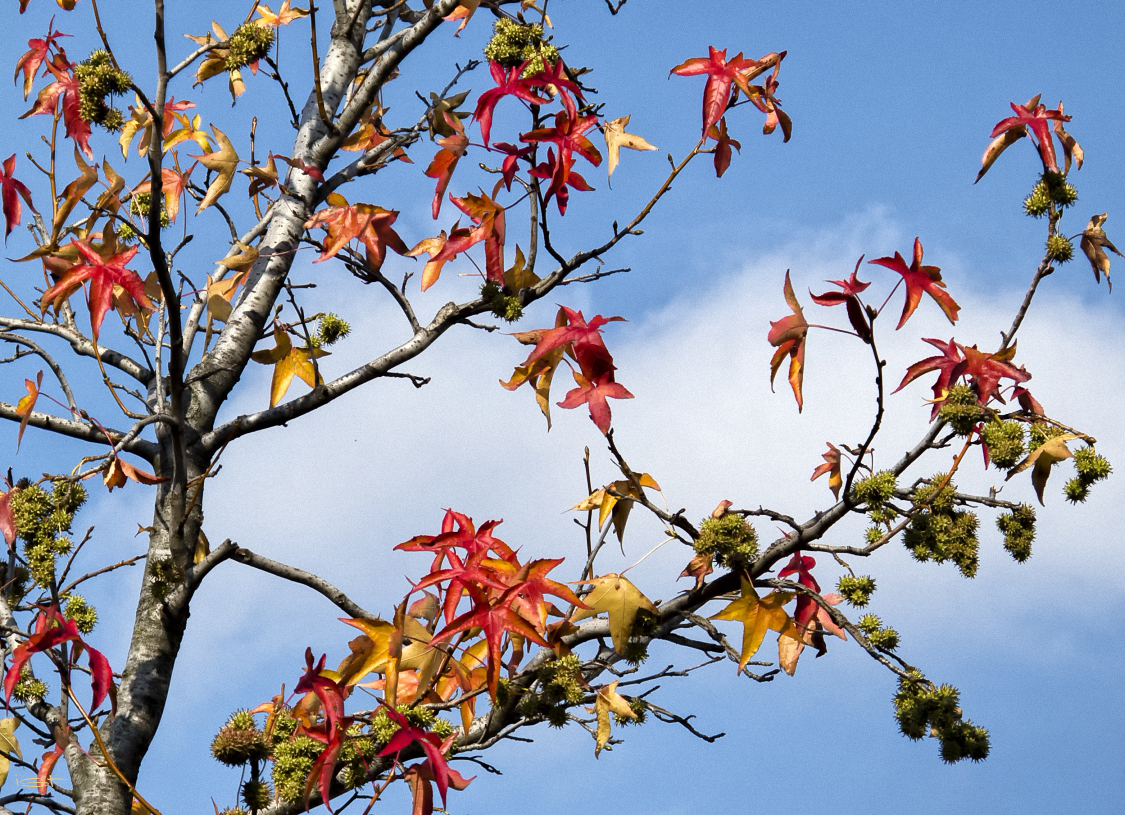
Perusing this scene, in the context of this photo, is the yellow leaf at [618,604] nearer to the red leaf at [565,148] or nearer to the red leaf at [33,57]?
the red leaf at [565,148]

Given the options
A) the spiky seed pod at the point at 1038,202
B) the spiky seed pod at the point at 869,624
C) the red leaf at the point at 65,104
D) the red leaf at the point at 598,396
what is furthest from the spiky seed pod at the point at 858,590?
the red leaf at the point at 65,104

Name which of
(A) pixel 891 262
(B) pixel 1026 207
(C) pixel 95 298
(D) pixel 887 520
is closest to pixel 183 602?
(C) pixel 95 298

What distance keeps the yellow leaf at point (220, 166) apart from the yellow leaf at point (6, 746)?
6.10 ft

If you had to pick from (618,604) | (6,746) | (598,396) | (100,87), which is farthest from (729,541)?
(6,746)

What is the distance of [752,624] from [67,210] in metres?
2.65

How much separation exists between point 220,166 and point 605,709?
233 centimetres

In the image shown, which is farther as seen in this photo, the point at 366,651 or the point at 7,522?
the point at 7,522

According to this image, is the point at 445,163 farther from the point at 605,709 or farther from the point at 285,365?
the point at 605,709

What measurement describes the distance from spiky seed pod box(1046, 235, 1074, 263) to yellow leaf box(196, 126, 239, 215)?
2723mm

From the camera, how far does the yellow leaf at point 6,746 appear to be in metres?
3.32

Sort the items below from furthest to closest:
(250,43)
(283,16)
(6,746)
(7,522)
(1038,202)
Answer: (283,16) < (250,43) < (6,746) < (7,522) < (1038,202)

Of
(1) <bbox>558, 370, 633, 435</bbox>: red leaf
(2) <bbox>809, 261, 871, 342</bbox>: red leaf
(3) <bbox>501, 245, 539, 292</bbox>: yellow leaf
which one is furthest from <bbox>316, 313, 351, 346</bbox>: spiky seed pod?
(2) <bbox>809, 261, 871, 342</bbox>: red leaf

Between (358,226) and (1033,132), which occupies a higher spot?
(358,226)

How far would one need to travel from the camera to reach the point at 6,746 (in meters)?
3.33
